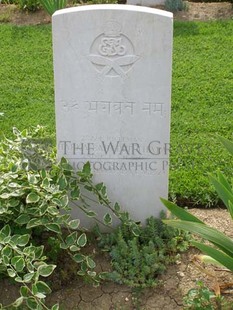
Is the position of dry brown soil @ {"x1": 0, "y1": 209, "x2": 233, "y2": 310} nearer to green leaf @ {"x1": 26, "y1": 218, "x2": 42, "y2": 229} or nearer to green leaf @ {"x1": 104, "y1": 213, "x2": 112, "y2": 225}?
green leaf @ {"x1": 104, "y1": 213, "x2": 112, "y2": 225}

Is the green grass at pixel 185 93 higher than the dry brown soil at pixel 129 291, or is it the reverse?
the green grass at pixel 185 93

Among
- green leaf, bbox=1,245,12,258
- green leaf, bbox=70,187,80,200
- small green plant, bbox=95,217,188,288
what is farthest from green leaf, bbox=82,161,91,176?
green leaf, bbox=1,245,12,258

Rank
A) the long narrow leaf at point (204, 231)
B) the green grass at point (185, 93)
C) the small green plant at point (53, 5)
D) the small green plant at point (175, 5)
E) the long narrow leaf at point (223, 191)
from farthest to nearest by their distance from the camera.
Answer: the small green plant at point (175, 5), the small green plant at point (53, 5), the green grass at point (185, 93), the long narrow leaf at point (223, 191), the long narrow leaf at point (204, 231)

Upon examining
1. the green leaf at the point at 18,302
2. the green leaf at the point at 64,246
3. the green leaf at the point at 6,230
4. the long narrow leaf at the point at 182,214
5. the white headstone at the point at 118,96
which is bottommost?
the green leaf at the point at 18,302

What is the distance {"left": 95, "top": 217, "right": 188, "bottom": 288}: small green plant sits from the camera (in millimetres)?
3420

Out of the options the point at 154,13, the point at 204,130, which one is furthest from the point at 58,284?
the point at 204,130

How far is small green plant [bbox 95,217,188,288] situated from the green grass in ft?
1.79

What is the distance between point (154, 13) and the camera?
11.0 feet

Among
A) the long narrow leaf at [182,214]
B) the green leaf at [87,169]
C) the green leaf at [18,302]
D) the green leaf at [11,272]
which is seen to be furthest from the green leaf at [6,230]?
the long narrow leaf at [182,214]

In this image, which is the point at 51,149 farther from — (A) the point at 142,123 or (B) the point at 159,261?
(B) the point at 159,261

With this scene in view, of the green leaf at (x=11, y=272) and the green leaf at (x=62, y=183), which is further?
the green leaf at (x=62, y=183)

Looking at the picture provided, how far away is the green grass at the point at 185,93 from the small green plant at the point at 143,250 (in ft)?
1.79

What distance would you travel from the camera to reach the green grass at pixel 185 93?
454 centimetres

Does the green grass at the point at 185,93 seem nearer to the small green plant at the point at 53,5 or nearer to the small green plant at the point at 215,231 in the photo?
the small green plant at the point at 53,5
